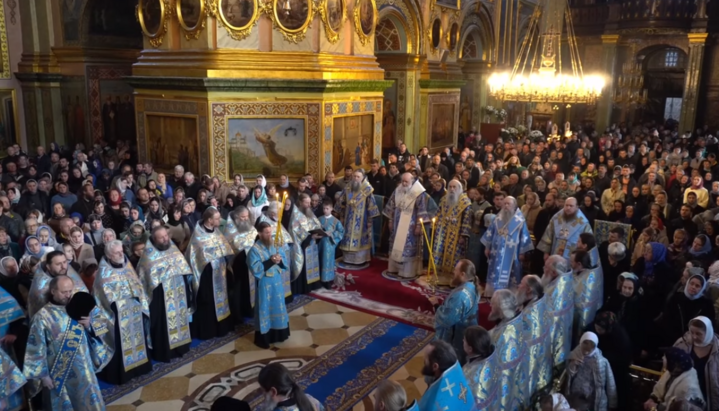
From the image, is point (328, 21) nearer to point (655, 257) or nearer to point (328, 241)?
point (328, 241)

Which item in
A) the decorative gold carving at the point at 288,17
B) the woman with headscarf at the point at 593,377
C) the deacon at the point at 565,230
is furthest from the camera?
the decorative gold carving at the point at 288,17

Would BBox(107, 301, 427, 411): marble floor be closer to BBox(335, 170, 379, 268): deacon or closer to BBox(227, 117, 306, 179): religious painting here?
BBox(335, 170, 379, 268): deacon

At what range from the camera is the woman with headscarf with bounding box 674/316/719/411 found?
16.8 feet

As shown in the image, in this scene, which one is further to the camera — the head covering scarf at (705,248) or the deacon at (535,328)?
the head covering scarf at (705,248)

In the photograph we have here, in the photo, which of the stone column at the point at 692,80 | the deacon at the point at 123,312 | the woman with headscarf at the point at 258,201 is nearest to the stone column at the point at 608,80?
the stone column at the point at 692,80

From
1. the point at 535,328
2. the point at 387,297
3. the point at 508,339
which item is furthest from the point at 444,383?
the point at 387,297

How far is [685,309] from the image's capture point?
6203 mm

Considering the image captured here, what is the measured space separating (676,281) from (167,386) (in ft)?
20.4

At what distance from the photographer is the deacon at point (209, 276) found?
753cm

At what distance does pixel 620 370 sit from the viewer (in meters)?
5.84

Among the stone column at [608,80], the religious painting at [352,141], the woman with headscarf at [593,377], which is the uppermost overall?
the stone column at [608,80]

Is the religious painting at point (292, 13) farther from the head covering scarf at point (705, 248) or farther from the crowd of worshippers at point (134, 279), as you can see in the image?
the head covering scarf at point (705, 248)

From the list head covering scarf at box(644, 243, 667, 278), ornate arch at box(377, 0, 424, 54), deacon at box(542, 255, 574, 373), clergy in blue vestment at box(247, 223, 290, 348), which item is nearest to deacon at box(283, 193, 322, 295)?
clergy in blue vestment at box(247, 223, 290, 348)

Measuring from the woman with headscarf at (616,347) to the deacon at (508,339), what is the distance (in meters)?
0.90
